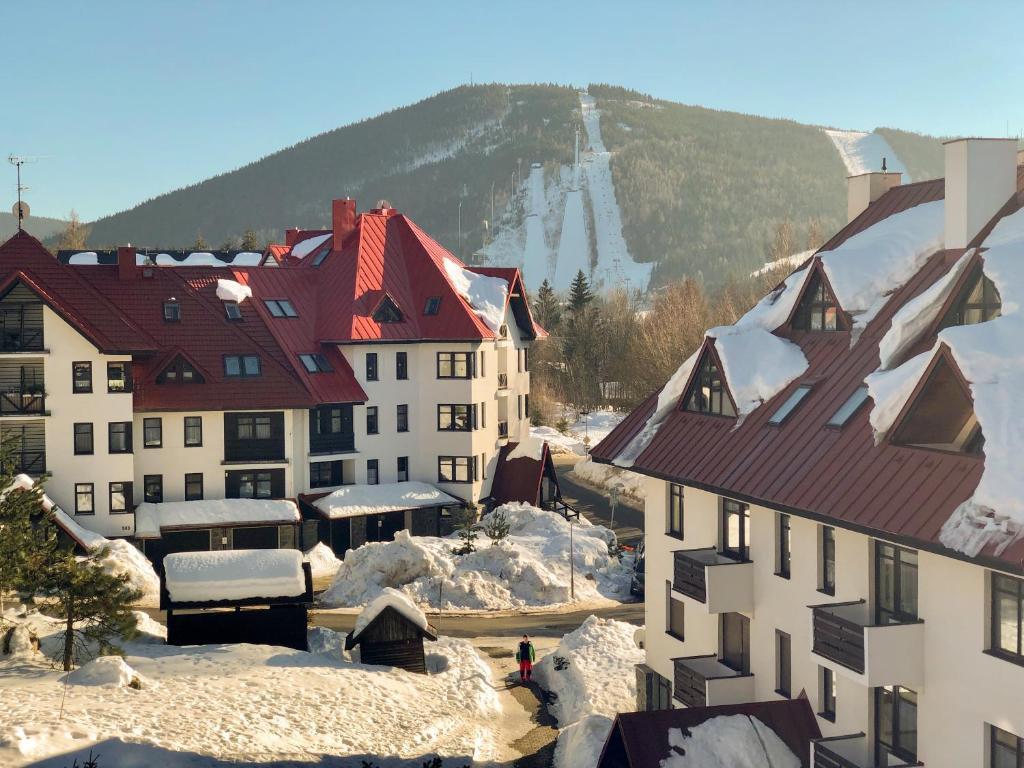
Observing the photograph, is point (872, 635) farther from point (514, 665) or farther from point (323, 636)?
point (323, 636)

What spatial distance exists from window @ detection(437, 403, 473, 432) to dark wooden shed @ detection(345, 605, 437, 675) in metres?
24.5

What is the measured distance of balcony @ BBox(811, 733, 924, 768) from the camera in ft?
70.6

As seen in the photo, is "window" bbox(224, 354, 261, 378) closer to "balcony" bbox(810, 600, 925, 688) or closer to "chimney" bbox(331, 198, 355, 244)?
"chimney" bbox(331, 198, 355, 244)

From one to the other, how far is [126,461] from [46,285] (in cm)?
803

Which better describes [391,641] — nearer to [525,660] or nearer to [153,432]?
[525,660]

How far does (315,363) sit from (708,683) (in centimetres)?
3412

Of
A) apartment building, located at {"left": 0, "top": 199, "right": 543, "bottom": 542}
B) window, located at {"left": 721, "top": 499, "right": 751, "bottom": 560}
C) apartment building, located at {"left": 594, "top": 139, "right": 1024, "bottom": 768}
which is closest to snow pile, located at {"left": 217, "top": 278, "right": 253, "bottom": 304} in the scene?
apartment building, located at {"left": 0, "top": 199, "right": 543, "bottom": 542}

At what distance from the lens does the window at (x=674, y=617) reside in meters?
29.9

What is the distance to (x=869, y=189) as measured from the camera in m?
30.8

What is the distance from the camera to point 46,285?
168ft

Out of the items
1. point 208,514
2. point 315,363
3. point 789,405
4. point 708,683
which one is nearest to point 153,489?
point 208,514

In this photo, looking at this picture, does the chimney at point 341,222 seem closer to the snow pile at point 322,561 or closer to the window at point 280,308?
the window at point 280,308

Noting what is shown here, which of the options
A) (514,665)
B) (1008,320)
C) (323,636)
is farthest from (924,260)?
(323,636)

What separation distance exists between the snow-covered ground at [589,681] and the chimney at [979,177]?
13.7 meters
